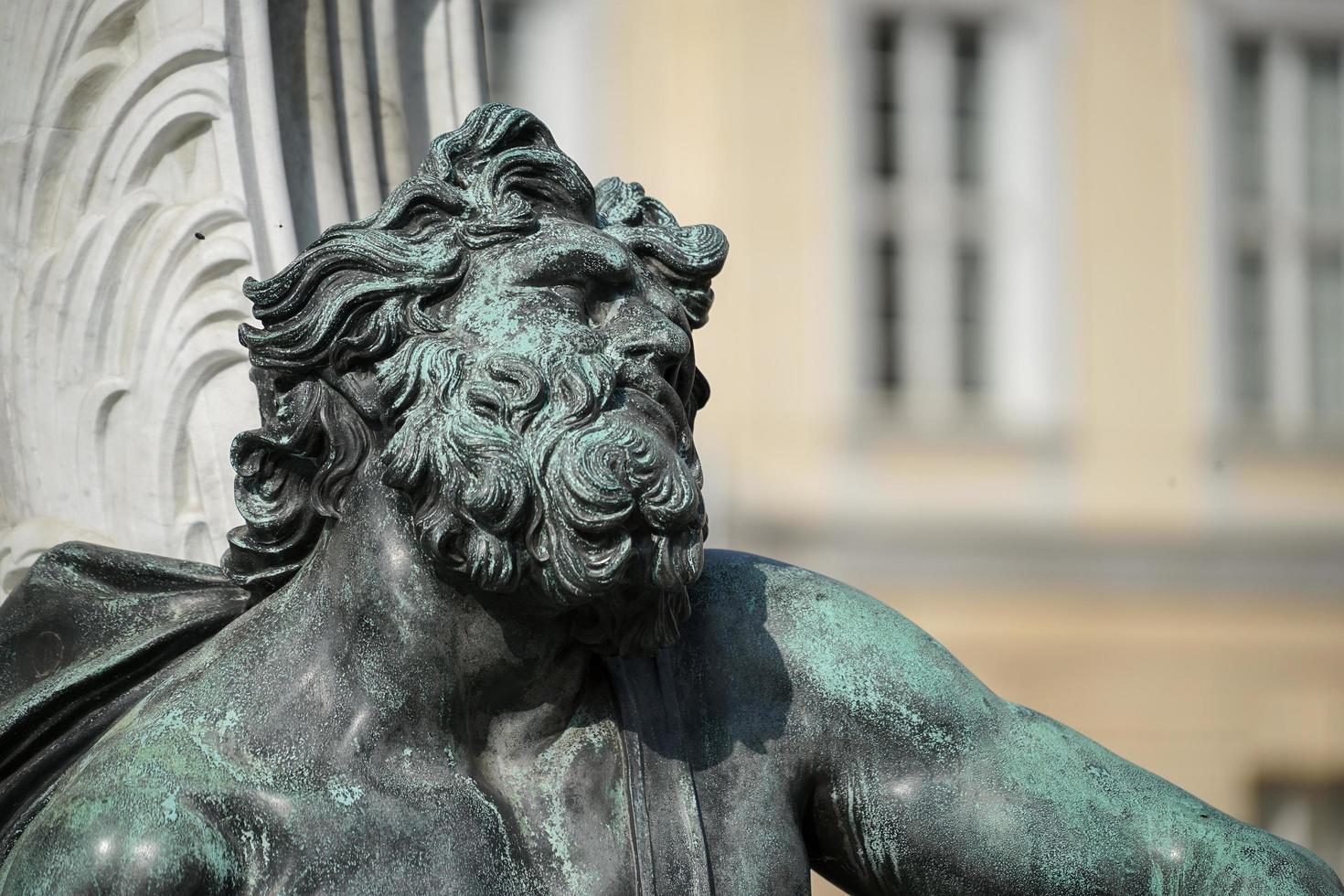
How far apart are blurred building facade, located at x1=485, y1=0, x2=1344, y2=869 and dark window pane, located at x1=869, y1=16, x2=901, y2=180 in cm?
2

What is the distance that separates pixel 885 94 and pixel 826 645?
12.0 metres

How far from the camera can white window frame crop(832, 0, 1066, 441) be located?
44.2 feet

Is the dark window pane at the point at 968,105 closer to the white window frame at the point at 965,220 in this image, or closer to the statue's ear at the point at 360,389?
the white window frame at the point at 965,220

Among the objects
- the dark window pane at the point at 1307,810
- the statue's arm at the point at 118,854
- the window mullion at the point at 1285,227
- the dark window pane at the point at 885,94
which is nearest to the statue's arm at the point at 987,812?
the statue's arm at the point at 118,854

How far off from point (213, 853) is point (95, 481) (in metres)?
0.76

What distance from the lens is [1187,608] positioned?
13.5 metres

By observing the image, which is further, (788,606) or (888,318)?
(888,318)

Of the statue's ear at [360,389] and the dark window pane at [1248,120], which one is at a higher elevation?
the dark window pane at [1248,120]

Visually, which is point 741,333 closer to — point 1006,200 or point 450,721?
point 1006,200

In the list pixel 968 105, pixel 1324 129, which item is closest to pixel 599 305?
pixel 968 105

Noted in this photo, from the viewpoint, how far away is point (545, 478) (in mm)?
1678

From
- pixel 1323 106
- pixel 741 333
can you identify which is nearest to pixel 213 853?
pixel 741 333

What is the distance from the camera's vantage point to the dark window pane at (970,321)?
1388cm

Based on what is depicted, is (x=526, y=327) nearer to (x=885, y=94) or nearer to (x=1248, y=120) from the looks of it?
(x=885, y=94)
